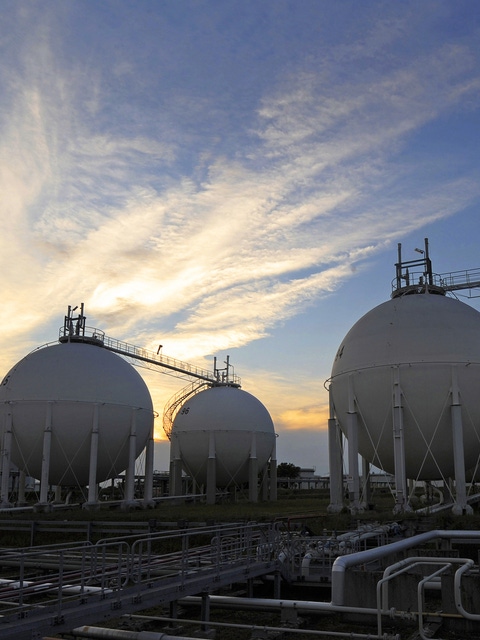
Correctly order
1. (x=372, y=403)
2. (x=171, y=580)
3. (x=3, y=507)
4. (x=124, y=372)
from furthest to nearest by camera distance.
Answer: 1. (x=124, y=372)
2. (x=3, y=507)
3. (x=372, y=403)
4. (x=171, y=580)

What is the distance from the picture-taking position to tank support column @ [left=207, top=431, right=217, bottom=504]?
44.6m

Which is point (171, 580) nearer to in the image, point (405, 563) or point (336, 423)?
point (405, 563)

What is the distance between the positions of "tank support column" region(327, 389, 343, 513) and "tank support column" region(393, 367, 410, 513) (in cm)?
401

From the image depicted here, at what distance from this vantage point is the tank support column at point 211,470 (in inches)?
1757

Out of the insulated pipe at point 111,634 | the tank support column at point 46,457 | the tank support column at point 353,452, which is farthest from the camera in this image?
the tank support column at point 46,457

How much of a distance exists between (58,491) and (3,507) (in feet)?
21.1

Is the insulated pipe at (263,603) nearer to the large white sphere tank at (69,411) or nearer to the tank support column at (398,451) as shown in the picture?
the tank support column at (398,451)

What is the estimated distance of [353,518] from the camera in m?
24.8

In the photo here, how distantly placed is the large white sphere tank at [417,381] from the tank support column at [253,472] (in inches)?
680

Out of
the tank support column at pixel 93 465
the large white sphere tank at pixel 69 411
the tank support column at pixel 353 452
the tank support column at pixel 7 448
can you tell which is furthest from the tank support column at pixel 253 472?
the tank support column at pixel 353 452

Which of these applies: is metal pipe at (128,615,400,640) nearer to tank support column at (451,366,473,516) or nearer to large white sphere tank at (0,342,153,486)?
tank support column at (451,366,473,516)

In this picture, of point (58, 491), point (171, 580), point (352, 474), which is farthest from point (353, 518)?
point (58, 491)

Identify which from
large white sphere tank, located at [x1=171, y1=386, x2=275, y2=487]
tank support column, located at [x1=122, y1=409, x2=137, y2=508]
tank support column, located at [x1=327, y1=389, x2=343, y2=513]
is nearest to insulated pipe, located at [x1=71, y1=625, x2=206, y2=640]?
tank support column, located at [x1=327, y1=389, x2=343, y2=513]

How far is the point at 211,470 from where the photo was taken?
1779 inches
